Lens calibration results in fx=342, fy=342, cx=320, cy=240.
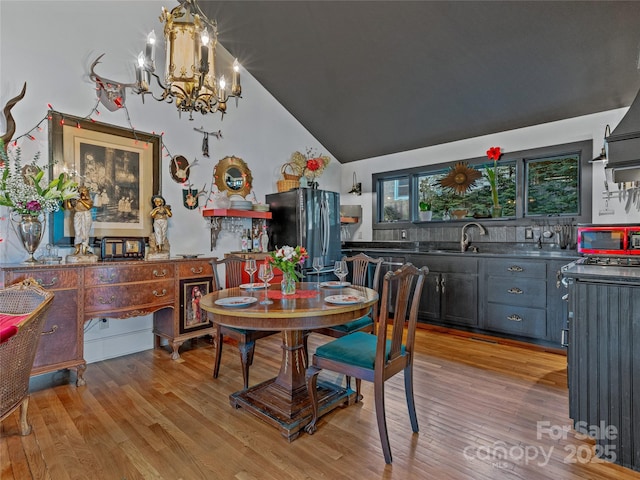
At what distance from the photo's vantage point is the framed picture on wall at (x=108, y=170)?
2.96m

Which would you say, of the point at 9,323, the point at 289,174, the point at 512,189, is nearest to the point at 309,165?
the point at 289,174

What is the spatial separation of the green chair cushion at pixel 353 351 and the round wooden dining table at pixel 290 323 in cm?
19

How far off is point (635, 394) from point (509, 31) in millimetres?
2822

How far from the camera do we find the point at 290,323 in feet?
5.91

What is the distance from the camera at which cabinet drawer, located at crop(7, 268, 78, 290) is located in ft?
7.86

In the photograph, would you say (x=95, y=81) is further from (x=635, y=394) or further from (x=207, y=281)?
(x=635, y=394)

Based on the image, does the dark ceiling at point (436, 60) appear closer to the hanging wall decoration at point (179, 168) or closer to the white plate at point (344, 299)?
the hanging wall decoration at point (179, 168)

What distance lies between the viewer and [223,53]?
420 cm

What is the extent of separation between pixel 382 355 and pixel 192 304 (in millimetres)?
2316

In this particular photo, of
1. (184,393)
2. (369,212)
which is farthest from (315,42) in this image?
(184,393)

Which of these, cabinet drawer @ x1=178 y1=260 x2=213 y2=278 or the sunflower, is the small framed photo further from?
the sunflower

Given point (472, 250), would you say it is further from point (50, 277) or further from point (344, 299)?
point (50, 277)

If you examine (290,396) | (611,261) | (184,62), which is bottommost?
(290,396)

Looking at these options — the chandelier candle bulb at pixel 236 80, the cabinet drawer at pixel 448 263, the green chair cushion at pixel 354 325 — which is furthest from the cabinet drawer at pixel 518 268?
the chandelier candle bulb at pixel 236 80
